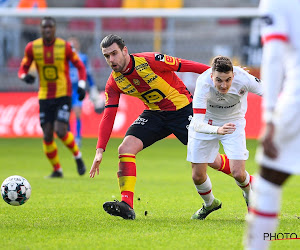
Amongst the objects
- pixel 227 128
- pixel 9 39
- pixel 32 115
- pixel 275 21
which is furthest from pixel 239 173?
pixel 9 39

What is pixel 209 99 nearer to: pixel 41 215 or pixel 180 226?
pixel 180 226

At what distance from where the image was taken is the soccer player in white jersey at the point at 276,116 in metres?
3.46

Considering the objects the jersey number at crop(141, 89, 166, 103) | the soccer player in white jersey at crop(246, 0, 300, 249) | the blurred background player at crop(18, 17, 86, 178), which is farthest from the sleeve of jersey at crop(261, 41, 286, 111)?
the blurred background player at crop(18, 17, 86, 178)

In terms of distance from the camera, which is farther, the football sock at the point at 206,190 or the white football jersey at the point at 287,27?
the football sock at the point at 206,190

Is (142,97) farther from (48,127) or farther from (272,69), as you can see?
(48,127)

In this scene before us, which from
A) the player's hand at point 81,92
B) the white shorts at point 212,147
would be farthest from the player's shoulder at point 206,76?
the player's hand at point 81,92

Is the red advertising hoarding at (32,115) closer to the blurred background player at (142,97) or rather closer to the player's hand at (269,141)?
the blurred background player at (142,97)

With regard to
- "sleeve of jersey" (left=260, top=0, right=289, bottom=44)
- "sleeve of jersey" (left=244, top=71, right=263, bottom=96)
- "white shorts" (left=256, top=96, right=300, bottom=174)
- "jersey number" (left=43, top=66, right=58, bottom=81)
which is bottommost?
"jersey number" (left=43, top=66, right=58, bottom=81)

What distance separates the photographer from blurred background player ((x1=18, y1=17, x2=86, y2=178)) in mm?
9844

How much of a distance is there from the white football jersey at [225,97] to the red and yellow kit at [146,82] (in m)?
0.38

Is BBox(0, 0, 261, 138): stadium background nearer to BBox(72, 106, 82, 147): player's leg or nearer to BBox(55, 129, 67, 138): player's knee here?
BBox(72, 106, 82, 147): player's leg

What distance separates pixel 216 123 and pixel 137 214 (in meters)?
1.23

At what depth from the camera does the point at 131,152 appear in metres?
6.23

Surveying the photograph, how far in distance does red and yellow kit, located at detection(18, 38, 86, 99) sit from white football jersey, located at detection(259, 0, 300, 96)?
6648mm
